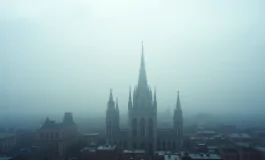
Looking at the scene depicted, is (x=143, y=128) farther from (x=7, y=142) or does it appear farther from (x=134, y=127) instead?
(x=7, y=142)

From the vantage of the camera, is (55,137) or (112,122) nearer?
(112,122)

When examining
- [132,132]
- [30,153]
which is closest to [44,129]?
[30,153]

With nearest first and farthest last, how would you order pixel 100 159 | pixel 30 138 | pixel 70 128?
pixel 100 159
pixel 30 138
pixel 70 128

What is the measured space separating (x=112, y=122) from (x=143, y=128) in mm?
7311

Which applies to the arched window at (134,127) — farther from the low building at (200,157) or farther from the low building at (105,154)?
the low building at (200,157)

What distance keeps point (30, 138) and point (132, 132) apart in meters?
29.5

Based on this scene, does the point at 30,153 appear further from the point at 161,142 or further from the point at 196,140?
the point at 196,140

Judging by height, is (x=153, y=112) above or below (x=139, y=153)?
above

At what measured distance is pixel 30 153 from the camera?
49719mm

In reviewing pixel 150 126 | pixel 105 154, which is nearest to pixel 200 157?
pixel 105 154

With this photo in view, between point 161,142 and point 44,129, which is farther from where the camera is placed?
point 44,129

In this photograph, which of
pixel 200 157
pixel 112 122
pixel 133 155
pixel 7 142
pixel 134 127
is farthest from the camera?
pixel 7 142

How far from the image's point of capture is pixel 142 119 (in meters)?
62.0

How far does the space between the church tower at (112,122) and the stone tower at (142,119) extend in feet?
12.4
